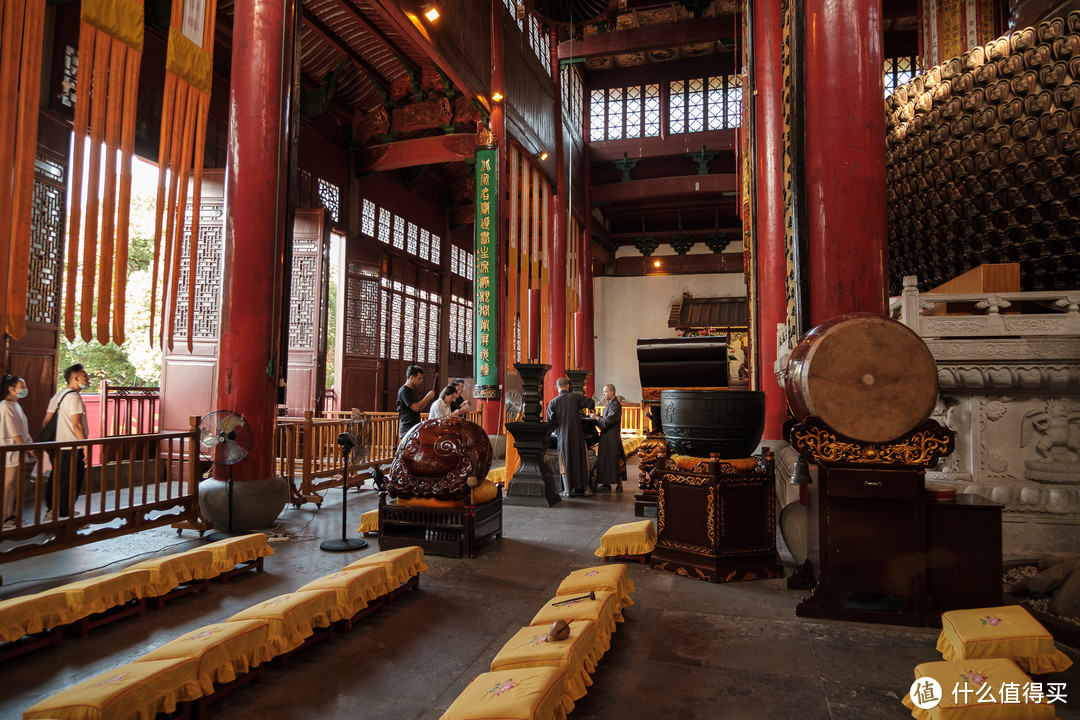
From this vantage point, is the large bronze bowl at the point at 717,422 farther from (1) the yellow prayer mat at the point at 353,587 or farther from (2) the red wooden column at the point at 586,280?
(2) the red wooden column at the point at 586,280

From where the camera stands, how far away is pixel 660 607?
120 inches

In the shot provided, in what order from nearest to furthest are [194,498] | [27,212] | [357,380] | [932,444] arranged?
[932,444] < [27,212] < [194,498] < [357,380]

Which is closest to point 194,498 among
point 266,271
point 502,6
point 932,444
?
point 266,271

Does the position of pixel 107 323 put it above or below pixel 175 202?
below

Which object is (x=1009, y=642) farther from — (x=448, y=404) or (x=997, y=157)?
(x=997, y=157)

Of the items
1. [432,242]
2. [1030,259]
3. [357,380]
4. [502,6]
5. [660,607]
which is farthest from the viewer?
[432,242]

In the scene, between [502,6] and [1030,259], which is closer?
[1030,259]

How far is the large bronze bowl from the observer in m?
3.71

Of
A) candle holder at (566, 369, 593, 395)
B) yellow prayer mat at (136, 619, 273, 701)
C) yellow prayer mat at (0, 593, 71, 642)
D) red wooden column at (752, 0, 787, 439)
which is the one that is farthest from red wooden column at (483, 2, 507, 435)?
yellow prayer mat at (136, 619, 273, 701)

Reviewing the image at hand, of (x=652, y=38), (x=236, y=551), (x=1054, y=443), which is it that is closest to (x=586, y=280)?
(x=652, y=38)

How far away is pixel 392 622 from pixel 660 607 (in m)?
1.33

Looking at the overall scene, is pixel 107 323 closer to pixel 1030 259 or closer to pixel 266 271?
pixel 266 271

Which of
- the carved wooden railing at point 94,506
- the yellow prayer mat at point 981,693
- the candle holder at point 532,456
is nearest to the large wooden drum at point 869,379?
the yellow prayer mat at point 981,693

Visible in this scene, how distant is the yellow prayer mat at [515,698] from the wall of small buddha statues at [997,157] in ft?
19.0
